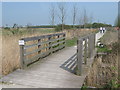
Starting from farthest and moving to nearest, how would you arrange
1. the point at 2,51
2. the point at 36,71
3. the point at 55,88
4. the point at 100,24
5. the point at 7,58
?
1. the point at 100,24
2. the point at 2,51
3. the point at 7,58
4. the point at 36,71
5. the point at 55,88

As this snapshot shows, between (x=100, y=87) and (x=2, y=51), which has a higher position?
(x=2, y=51)

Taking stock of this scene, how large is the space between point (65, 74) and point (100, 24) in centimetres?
4387

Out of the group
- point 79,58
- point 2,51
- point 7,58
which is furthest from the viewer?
point 2,51

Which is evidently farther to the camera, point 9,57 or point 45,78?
point 9,57

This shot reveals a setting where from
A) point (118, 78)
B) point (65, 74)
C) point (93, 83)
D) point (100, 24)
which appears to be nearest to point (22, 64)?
point (65, 74)

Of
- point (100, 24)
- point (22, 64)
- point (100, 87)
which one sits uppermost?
point (100, 24)

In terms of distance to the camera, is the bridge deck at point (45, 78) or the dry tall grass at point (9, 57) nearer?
the bridge deck at point (45, 78)

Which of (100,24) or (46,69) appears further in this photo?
(100,24)

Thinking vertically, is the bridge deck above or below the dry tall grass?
below

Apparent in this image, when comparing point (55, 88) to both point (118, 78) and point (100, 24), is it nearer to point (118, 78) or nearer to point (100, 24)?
point (118, 78)

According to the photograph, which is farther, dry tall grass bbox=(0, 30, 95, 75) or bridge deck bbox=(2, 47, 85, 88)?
dry tall grass bbox=(0, 30, 95, 75)

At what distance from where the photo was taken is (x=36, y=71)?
186 inches

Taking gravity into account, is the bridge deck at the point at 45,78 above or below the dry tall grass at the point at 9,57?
below

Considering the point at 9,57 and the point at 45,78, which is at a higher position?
the point at 9,57
